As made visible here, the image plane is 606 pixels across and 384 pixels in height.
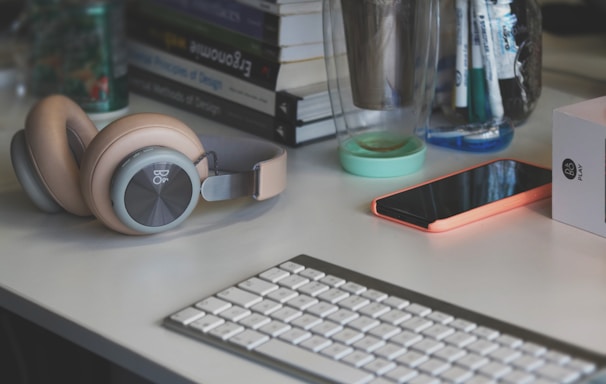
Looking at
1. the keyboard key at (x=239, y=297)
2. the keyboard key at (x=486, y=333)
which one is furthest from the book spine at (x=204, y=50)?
the keyboard key at (x=486, y=333)

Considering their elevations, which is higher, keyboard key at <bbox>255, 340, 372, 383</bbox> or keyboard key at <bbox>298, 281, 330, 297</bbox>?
keyboard key at <bbox>255, 340, 372, 383</bbox>

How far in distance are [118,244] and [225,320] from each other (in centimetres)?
21

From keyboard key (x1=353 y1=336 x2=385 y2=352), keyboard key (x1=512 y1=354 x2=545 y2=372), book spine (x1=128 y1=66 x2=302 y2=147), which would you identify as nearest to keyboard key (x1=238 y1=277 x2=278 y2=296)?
keyboard key (x1=353 y1=336 x2=385 y2=352)

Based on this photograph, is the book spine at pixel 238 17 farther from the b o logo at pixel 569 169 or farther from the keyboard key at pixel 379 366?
the keyboard key at pixel 379 366

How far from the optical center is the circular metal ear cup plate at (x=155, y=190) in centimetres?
89

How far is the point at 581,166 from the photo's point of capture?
91cm

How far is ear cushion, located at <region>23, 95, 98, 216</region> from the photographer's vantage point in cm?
94

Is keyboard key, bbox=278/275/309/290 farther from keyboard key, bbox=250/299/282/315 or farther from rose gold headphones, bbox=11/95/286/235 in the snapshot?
rose gold headphones, bbox=11/95/286/235

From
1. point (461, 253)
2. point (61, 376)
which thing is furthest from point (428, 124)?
point (61, 376)

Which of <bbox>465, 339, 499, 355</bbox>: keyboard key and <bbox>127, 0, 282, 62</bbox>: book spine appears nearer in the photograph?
<bbox>465, 339, 499, 355</bbox>: keyboard key

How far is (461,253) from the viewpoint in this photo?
88 centimetres

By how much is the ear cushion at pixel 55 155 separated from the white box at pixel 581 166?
0.44 m

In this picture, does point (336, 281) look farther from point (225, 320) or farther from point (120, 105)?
point (120, 105)

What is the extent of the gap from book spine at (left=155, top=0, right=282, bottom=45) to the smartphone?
28 cm
